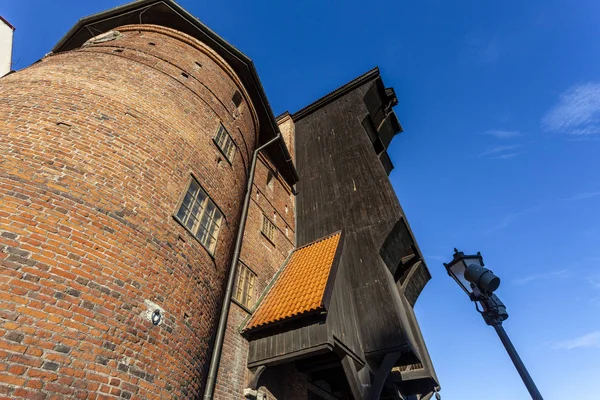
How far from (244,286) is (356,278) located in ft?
11.7

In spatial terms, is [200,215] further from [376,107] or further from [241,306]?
[376,107]

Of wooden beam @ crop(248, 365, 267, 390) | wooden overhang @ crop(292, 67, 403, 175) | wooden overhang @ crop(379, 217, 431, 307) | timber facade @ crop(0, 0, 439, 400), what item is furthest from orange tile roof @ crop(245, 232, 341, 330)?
wooden overhang @ crop(292, 67, 403, 175)

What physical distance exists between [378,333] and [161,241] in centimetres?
629

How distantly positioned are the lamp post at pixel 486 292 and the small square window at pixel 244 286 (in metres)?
5.35

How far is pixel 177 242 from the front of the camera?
18.4 ft

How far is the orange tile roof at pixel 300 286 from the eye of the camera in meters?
7.29

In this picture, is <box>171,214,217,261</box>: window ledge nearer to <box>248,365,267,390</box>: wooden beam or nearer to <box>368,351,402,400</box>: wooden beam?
<box>248,365,267,390</box>: wooden beam

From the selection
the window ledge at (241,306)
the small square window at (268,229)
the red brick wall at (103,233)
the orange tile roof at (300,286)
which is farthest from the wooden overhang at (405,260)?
the red brick wall at (103,233)

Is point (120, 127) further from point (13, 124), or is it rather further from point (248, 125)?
point (248, 125)

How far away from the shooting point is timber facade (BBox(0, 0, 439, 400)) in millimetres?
3752

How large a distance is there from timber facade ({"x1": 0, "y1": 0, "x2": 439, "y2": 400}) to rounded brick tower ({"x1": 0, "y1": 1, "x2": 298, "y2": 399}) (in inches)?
0.9

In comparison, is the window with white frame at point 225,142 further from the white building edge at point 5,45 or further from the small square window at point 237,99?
the white building edge at point 5,45

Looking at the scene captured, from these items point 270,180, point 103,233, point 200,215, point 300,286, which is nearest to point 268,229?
point 270,180

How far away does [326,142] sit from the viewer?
15531 mm
